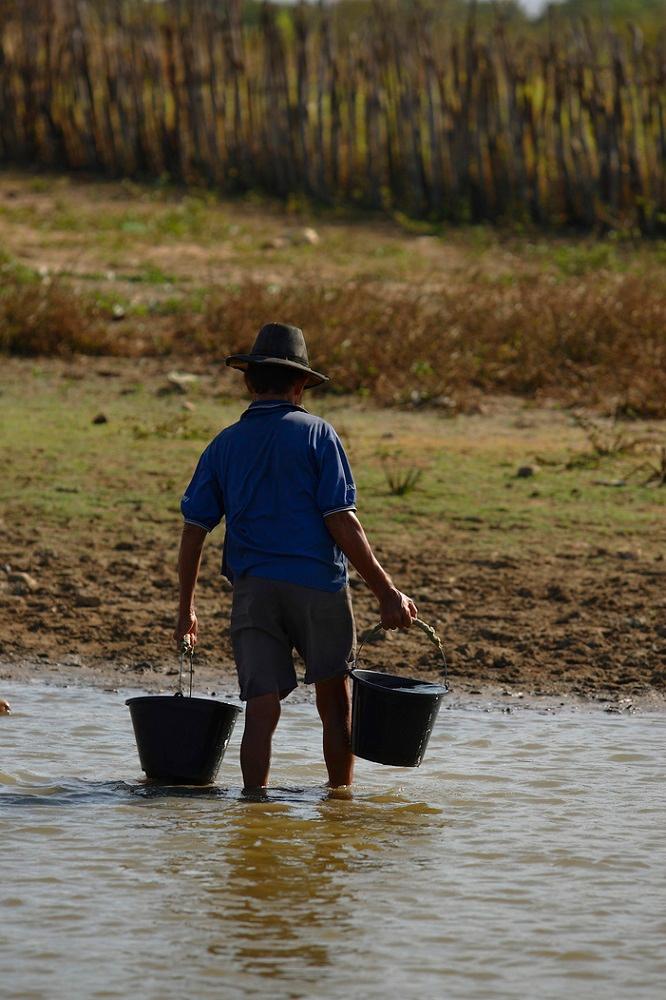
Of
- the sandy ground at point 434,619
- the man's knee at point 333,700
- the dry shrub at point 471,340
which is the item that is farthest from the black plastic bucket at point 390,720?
the dry shrub at point 471,340

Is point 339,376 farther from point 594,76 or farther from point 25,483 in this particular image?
point 594,76

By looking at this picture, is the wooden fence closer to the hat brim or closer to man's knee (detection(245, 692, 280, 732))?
the hat brim

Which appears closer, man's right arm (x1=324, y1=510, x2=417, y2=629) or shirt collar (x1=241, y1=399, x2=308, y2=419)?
man's right arm (x1=324, y1=510, x2=417, y2=629)

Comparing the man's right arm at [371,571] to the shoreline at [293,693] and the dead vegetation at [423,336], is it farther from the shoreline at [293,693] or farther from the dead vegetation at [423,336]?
the dead vegetation at [423,336]

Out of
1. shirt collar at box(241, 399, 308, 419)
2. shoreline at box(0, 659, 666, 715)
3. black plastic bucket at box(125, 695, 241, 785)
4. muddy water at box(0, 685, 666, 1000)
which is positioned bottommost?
shoreline at box(0, 659, 666, 715)

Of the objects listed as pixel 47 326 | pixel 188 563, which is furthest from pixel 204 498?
pixel 47 326

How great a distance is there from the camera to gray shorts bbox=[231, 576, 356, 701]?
5086mm

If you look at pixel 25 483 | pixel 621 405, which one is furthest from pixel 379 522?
pixel 621 405

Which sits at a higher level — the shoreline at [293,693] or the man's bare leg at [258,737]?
the man's bare leg at [258,737]

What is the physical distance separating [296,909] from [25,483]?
17.1ft

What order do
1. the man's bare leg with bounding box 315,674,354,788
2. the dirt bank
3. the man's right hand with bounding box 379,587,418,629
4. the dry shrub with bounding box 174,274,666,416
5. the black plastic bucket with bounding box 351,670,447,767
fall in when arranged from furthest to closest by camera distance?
the dry shrub with bounding box 174,274,666,416
the dirt bank
the man's bare leg with bounding box 315,674,354,788
the black plastic bucket with bounding box 351,670,447,767
the man's right hand with bounding box 379,587,418,629

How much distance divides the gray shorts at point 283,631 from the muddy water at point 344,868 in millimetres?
489

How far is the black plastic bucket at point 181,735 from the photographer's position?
526cm

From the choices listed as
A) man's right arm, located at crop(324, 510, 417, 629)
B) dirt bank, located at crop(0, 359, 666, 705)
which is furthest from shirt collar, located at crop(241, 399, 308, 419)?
dirt bank, located at crop(0, 359, 666, 705)
